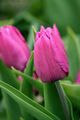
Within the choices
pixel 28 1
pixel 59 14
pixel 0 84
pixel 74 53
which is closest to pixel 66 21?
pixel 59 14

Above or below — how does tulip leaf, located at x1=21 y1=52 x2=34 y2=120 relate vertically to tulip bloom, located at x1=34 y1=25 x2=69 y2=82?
below

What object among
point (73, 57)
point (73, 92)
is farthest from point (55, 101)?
point (73, 57)

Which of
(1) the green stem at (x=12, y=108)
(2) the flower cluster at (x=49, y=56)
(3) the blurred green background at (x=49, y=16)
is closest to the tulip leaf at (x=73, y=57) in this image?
(1) the green stem at (x=12, y=108)

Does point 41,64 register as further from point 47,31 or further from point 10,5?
point 10,5

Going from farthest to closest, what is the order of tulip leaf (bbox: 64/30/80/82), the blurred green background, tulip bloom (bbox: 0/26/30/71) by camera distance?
the blurred green background
tulip leaf (bbox: 64/30/80/82)
tulip bloom (bbox: 0/26/30/71)

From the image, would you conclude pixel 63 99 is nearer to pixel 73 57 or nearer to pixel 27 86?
pixel 27 86

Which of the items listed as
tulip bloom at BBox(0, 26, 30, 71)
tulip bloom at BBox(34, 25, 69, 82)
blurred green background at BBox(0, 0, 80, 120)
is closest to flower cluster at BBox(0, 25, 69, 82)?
tulip bloom at BBox(34, 25, 69, 82)

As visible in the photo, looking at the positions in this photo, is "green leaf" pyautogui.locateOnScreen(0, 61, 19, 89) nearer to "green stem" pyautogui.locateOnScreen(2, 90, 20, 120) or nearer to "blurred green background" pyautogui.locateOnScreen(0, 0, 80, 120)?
"green stem" pyautogui.locateOnScreen(2, 90, 20, 120)
